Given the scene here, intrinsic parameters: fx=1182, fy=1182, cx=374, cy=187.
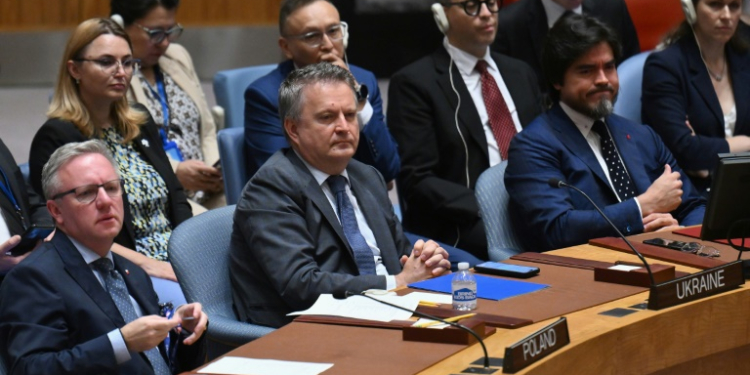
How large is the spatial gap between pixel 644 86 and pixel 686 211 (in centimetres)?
83

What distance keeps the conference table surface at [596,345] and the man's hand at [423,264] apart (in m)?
0.53

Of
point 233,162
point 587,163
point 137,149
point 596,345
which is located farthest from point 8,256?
point 587,163

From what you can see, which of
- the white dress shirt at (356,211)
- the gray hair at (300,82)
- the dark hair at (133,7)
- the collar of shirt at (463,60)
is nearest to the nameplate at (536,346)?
the white dress shirt at (356,211)

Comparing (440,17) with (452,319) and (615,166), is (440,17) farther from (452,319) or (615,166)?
(452,319)

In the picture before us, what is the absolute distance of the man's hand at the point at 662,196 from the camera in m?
3.71

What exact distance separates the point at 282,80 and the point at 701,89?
1.69 m

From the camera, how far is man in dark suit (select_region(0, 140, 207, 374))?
8.16 ft

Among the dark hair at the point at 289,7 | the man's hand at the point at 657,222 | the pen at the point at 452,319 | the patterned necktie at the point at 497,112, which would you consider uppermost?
the dark hair at the point at 289,7

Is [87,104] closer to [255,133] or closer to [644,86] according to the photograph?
[255,133]

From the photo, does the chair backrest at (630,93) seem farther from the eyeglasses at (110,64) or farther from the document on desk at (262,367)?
the document on desk at (262,367)

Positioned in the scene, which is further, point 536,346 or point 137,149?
point 137,149

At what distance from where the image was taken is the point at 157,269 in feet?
12.3

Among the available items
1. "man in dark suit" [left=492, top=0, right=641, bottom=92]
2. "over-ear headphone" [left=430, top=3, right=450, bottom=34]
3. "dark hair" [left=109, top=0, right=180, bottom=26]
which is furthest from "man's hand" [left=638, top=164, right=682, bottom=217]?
"dark hair" [left=109, top=0, right=180, bottom=26]

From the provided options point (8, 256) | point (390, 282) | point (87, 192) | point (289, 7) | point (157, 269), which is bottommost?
point (157, 269)
